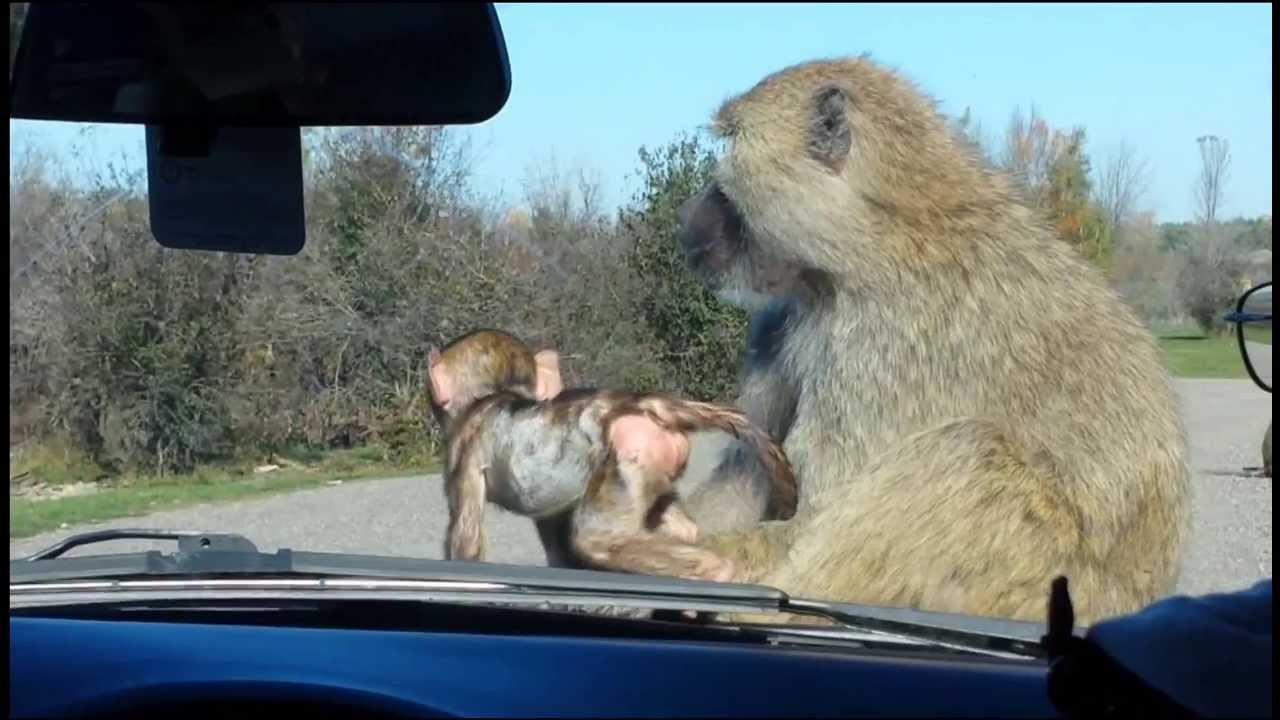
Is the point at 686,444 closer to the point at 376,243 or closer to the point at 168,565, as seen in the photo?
the point at 168,565

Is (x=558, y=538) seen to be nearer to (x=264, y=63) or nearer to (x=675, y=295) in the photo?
(x=675, y=295)

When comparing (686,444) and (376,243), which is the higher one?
(376,243)

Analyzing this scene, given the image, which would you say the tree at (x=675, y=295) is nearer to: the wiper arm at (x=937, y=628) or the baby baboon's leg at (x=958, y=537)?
the baby baboon's leg at (x=958, y=537)

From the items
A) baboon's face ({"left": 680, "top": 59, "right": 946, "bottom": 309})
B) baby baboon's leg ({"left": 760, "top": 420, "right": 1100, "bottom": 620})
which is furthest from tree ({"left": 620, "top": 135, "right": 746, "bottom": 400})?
baby baboon's leg ({"left": 760, "top": 420, "right": 1100, "bottom": 620})

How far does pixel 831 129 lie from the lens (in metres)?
4.14

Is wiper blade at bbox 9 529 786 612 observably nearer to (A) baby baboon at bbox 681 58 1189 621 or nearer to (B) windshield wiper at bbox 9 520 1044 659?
(B) windshield wiper at bbox 9 520 1044 659

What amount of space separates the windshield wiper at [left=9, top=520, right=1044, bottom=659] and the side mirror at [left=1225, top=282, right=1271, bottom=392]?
35.8 inches

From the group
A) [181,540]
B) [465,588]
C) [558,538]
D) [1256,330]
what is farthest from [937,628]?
[558,538]

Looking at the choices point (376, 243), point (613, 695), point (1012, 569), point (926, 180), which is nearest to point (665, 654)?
point (613, 695)

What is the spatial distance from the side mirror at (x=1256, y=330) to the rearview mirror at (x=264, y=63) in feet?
4.27

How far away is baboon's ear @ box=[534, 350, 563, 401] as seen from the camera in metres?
4.08

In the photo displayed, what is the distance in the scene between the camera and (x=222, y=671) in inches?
65.1

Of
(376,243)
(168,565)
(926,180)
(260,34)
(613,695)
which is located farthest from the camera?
(376,243)

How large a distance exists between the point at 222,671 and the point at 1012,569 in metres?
2.24
